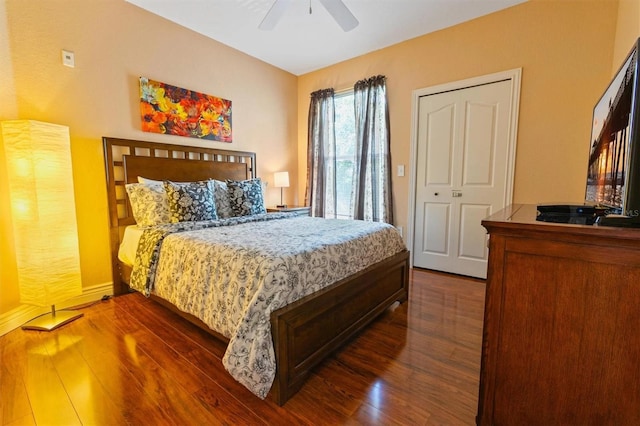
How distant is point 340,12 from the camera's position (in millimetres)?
2133

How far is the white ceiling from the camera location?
8.63 ft

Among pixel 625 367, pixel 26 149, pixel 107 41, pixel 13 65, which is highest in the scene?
pixel 107 41

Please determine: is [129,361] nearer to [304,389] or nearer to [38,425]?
[38,425]

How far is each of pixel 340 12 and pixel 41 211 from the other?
260cm

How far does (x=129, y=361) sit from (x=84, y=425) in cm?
45

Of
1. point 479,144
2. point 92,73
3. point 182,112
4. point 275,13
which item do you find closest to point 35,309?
point 92,73

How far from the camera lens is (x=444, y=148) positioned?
10.4 ft

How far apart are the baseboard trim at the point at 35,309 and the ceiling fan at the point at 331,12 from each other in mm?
2745

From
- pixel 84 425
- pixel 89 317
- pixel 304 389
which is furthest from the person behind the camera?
pixel 89 317

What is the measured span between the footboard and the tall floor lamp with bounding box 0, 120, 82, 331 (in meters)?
1.85

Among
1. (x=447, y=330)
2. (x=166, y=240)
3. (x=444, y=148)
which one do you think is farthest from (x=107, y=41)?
(x=447, y=330)

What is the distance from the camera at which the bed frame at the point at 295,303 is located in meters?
1.38

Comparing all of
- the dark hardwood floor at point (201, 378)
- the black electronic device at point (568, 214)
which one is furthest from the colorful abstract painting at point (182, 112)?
the black electronic device at point (568, 214)

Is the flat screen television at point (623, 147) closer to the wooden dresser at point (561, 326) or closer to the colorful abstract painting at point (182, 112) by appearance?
the wooden dresser at point (561, 326)
